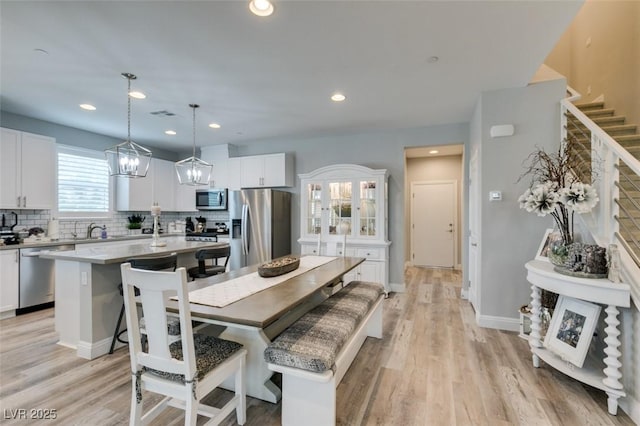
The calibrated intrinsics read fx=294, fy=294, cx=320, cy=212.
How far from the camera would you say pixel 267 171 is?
5.33 metres

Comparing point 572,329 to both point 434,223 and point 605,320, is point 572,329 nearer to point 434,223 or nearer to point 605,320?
point 605,320

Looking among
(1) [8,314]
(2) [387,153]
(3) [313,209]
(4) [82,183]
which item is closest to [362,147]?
(2) [387,153]

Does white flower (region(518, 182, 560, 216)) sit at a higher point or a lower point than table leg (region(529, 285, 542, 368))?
higher

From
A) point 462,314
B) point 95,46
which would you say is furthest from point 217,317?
point 462,314

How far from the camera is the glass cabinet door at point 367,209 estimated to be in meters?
4.66

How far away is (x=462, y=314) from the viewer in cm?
374

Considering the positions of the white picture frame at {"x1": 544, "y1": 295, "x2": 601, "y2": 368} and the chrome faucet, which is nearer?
the white picture frame at {"x1": 544, "y1": 295, "x2": 601, "y2": 368}

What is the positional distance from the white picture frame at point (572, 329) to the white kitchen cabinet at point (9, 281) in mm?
5697

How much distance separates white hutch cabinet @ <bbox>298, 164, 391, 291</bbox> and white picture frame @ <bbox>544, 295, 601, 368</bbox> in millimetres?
2367

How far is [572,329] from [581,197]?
0.97 m

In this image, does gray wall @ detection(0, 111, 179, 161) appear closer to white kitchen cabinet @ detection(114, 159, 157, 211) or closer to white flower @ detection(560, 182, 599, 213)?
white kitchen cabinet @ detection(114, 159, 157, 211)

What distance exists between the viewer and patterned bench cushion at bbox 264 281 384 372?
1.58 meters

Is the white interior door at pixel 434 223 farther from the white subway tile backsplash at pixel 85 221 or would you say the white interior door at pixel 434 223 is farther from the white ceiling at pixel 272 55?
the white subway tile backsplash at pixel 85 221

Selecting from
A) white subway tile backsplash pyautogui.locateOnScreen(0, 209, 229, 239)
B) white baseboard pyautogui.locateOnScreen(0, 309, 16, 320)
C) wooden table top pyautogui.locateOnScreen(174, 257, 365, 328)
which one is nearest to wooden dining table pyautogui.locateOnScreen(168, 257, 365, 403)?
wooden table top pyautogui.locateOnScreen(174, 257, 365, 328)
